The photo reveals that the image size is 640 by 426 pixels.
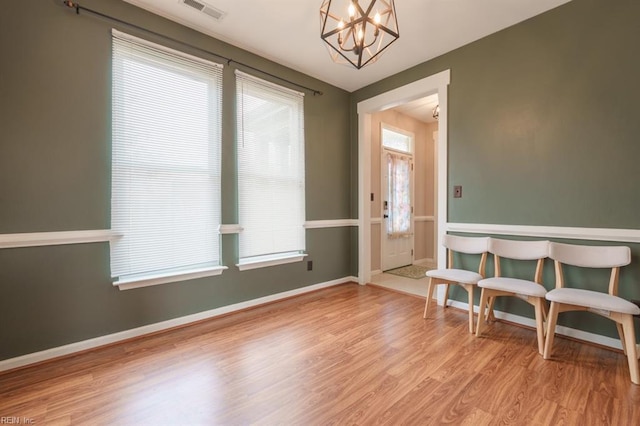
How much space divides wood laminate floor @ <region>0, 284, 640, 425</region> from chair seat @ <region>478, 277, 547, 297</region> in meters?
0.45

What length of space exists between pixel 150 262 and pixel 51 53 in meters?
1.69

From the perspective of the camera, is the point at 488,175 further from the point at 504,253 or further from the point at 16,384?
the point at 16,384

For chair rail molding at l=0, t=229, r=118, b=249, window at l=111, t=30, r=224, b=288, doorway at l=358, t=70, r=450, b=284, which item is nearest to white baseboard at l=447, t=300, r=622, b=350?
doorway at l=358, t=70, r=450, b=284

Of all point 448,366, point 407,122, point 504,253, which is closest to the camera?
point 448,366

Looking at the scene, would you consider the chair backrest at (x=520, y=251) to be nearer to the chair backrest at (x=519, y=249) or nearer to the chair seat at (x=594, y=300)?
the chair backrest at (x=519, y=249)

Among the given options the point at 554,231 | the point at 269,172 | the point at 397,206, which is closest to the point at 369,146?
the point at 397,206

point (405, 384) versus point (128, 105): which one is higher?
point (128, 105)

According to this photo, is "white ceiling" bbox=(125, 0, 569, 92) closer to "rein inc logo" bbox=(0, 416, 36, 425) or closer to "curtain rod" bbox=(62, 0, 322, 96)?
"curtain rod" bbox=(62, 0, 322, 96)

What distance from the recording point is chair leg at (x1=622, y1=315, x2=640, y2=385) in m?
1.76

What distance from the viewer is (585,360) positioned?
2.05 meters

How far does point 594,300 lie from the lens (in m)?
1.91

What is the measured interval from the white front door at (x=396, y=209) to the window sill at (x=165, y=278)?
9.29 feet

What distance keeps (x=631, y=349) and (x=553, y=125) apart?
1.74 meters

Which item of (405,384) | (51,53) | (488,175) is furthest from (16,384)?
(488,175)
